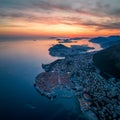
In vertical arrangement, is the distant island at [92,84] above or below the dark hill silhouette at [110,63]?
below

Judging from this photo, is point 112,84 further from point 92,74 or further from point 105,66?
point 105,66

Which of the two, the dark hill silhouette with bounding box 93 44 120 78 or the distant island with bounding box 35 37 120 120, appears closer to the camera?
the distant island with bounding box 35 37 120 120

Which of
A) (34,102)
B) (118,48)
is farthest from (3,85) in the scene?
(118,48)

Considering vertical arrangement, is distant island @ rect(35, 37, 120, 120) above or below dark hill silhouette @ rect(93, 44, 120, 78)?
below

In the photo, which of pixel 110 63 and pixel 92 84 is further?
pixel 110 63

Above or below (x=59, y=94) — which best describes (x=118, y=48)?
above

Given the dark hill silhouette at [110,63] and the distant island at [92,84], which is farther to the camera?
the dark hill silhouette at [110,63]

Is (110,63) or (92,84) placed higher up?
(110,63)

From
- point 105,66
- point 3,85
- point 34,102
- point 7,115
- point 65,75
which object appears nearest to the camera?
Result: point 7,115
